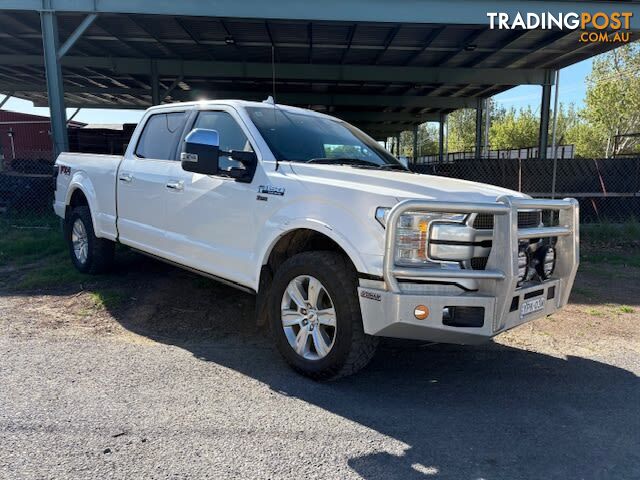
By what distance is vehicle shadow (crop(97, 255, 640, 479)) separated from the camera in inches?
110

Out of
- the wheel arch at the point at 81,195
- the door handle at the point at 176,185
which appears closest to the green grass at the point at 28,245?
the wheel arch at the point at 81,195

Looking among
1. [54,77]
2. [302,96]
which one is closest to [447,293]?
[54,77]

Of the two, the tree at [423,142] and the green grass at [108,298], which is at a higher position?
the tree at [423,142]

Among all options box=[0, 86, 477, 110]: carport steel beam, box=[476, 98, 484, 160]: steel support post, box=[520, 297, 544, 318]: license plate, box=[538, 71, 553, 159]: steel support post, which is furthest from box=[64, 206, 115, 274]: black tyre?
box=[476, 98, 484, 160]: steel support post

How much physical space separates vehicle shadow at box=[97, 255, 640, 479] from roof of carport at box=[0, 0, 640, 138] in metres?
6.60

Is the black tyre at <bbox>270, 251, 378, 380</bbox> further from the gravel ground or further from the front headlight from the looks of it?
the front headlight

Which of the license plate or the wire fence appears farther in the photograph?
the wire fence

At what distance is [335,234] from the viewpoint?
345cm

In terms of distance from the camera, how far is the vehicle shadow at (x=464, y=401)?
2.80 m

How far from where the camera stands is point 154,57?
16.5 m

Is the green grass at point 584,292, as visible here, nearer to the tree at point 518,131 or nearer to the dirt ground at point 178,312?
the dirt ground at point 178,312

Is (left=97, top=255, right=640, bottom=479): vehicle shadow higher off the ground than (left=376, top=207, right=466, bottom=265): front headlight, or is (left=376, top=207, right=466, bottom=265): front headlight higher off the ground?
(left=376, top=207, right=466, bottom=265): front headlight

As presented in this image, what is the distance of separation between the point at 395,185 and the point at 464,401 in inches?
64.9

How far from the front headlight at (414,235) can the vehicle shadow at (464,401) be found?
3.53ft
